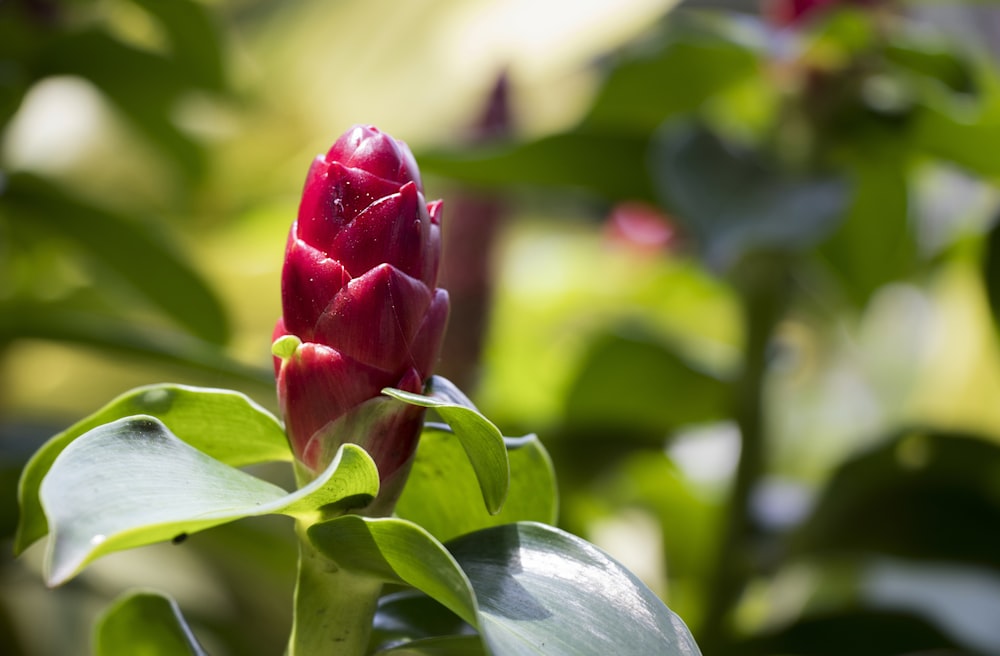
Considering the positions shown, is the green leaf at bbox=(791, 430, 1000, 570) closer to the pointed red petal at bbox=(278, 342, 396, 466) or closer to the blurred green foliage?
the blurred green foliage

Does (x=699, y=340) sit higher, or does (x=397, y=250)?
(x=397, y=250)

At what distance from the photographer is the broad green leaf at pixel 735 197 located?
570mm

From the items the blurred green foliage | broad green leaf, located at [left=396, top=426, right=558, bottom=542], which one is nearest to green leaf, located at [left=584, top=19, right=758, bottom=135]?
the blurred green foliage

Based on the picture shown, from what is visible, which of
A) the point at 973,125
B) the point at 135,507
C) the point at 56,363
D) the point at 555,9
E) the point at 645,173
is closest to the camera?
the point at 135,507

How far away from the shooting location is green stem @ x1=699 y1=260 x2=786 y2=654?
0.67 metres

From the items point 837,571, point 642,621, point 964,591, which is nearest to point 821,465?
point 837,571

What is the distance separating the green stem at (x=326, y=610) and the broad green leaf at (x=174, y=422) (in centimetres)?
3

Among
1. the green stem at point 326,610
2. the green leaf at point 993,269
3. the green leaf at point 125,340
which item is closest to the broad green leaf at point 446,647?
the green stem at point 326,610

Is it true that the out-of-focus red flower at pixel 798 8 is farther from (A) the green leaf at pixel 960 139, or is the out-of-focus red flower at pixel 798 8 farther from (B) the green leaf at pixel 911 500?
(B) the green leaf at pixel 911 500

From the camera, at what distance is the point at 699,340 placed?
121 cm

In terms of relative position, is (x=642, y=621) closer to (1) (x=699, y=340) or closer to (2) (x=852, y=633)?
(2) (x=852, y=633)

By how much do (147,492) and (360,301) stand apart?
0.07 meters

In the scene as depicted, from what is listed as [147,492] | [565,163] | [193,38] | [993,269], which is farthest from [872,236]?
[147,492]

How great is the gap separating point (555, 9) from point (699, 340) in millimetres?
428
